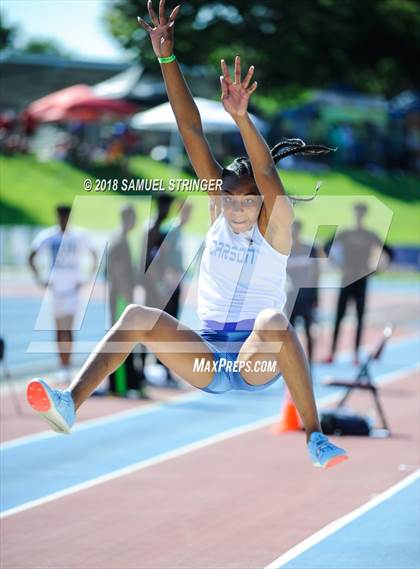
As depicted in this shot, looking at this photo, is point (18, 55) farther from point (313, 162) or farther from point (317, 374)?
point (317, 374)

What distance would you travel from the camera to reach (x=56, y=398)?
215 inches

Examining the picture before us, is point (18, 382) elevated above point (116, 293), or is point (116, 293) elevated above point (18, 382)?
point (116, 293)

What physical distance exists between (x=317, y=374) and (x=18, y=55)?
89.4 ft

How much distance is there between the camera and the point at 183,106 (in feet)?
19.7

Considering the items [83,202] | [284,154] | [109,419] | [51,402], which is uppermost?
[83,202]

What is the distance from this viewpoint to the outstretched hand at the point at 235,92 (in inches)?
215

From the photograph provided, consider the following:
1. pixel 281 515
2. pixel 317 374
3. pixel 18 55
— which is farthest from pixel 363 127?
pixel 281 515

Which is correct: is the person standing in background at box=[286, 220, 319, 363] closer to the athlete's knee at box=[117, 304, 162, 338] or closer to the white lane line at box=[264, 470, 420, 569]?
the white lane line at box=[264, 470, 420, 569]

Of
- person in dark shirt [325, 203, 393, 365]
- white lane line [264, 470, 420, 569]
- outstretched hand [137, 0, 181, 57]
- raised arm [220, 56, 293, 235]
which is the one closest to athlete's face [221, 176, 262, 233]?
raised arm [220, 56, 293, 235]

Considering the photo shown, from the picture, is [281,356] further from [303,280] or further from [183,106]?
[303,280]

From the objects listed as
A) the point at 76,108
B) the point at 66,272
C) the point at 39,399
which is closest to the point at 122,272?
the point at 66,272

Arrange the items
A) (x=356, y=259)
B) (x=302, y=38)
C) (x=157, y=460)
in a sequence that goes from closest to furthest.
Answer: (x=157, y=460), (x=356, y=259), (x=302, y=38)

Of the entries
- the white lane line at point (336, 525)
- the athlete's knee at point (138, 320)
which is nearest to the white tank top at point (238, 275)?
the athlete's knee at point (138, 320)

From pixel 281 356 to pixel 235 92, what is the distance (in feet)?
4.32
